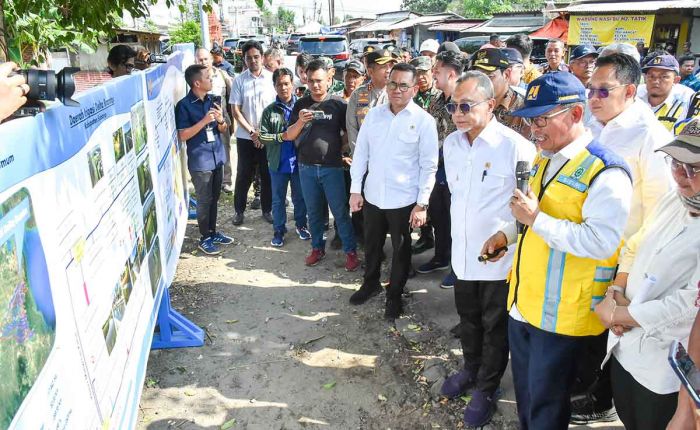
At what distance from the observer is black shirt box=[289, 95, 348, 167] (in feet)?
15.3

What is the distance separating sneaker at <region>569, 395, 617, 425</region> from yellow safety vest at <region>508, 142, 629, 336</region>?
103cm

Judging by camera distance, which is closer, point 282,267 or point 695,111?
point 695,111

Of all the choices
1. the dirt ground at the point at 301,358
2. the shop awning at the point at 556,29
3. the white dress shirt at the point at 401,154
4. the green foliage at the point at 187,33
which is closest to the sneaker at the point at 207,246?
the dirt ground at the point at 301,358

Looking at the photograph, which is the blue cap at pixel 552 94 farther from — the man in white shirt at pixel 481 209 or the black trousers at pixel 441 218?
the black trousers at pixel 441 218

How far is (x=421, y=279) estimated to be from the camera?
475cm

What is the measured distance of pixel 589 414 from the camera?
114 inches

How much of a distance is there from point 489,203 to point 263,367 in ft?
6.42

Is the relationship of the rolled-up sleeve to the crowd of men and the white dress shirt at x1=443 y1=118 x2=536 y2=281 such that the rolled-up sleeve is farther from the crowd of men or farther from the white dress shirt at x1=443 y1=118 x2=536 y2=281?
the white dress shirt at x1=443 y1=118 x2=536 y2=281

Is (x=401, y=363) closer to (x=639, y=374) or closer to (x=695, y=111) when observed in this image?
(x=639, y=374)

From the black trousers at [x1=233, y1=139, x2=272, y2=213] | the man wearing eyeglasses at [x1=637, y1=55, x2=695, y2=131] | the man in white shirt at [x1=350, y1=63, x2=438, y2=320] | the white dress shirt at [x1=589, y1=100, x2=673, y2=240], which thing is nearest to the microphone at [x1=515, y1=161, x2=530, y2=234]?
the white dress shirt at [x1=589, y1=100, x2=673, y2=240]

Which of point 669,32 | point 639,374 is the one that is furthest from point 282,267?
point 669,32

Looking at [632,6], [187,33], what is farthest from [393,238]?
[187,33]

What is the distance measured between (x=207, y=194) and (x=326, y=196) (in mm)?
1252

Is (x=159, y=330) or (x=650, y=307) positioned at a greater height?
(x=650, y=307)
